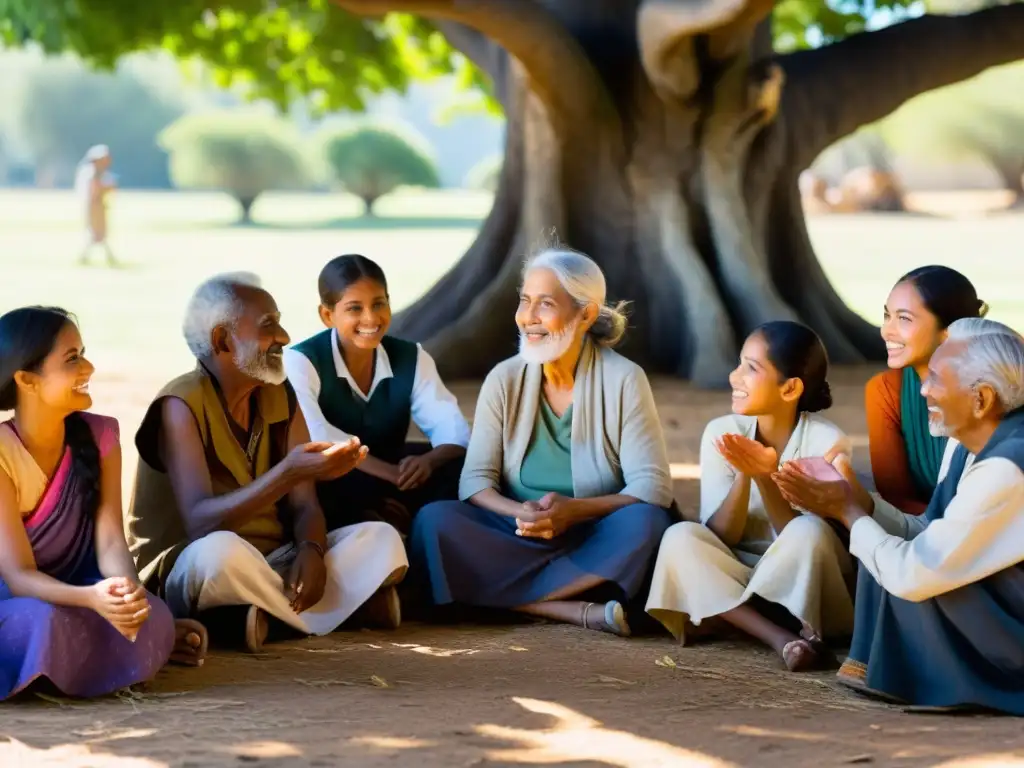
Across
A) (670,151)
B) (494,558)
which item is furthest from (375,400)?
(670,151)

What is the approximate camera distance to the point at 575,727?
12.2ft

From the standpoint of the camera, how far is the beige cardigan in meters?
5.07

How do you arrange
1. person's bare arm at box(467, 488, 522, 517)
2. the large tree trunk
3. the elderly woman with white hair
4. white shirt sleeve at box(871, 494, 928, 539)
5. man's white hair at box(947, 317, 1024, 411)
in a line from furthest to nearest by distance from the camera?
the large tree trunk, person's bare arm at box(467, 488, 522, 517), the elderly woman with white hair, white shirt sleeve at box(871, 494, 928, 539), man's white hair at box(947, 317, 1024, 411)

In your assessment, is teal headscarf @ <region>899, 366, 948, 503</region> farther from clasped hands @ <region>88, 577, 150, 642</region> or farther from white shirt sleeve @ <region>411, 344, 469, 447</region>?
clasped hands @ <region>88, 577, 150, 642</region>

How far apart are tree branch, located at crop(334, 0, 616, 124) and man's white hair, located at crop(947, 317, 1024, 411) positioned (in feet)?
16.5

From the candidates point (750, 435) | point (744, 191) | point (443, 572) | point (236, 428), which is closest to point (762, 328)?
point (750, 435)

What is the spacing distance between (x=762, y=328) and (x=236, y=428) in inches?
67.7

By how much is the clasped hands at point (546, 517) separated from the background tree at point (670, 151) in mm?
5199

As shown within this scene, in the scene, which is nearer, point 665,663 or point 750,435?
point 665,663

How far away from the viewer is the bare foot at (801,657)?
4.35 meters

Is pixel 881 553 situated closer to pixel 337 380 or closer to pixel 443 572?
pixel 443 572

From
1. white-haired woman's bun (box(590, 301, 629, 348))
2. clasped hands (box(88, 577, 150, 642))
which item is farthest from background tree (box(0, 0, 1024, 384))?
clasped hands (box(88, 577, 150, 642))

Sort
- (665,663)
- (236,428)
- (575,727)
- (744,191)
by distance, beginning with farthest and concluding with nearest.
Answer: (744,191)
(236,428)
(665,663)
(575,727)

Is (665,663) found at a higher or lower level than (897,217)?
lower
